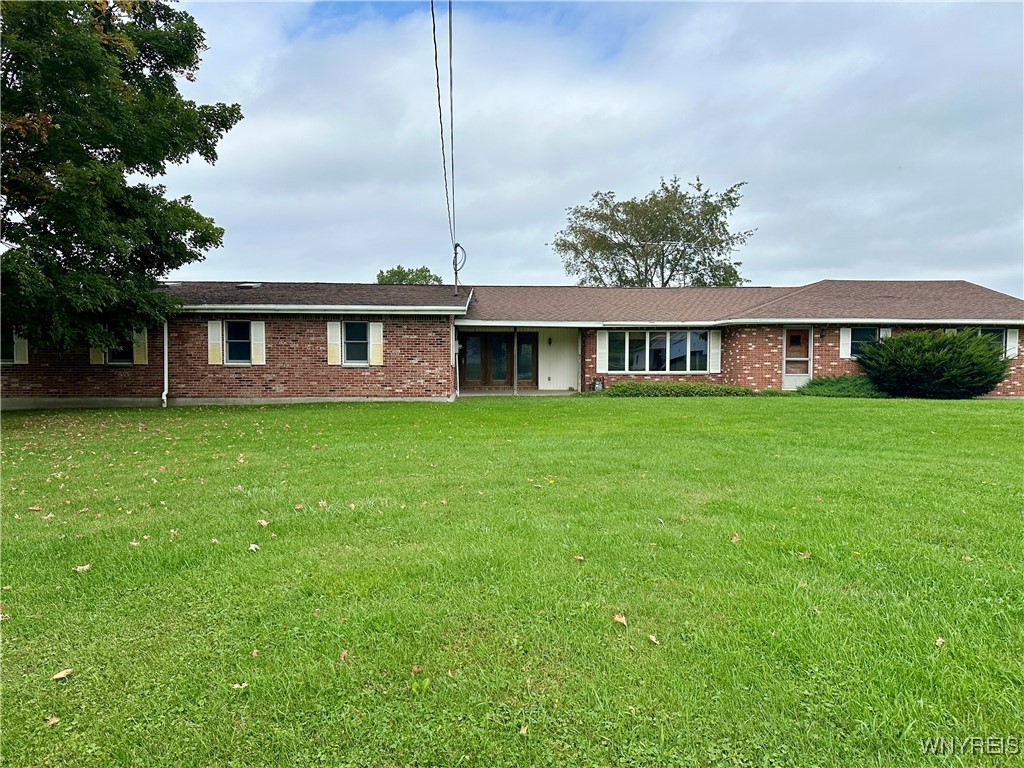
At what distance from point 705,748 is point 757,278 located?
4285 centimetres

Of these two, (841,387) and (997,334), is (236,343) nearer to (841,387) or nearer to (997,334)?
(841,387)

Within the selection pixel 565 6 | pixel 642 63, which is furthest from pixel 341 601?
pixel 642 63

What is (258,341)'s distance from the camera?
15.8 meters

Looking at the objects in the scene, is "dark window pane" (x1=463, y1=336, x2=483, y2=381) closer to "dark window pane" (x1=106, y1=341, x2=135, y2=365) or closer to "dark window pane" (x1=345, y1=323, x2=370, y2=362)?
"dark window pane" (x1=345, y1=323, x2=370, y2=362)

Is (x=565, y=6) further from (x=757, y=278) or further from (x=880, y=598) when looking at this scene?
(x=757, y=278)

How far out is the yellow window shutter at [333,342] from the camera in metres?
15.9

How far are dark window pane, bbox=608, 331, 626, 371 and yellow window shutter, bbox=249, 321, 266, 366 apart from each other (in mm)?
11040

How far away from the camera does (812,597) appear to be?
9.55ft

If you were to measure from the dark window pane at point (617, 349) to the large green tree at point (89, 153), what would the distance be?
43.0ft

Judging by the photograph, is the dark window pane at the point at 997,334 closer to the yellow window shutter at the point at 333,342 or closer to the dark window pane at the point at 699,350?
the dark window pane at the point at 699,350

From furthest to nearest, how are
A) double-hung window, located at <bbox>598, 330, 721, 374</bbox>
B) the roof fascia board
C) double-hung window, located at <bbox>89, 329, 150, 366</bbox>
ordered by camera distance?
double-hung window, located at <bbox>598, 330, 721, 374</bbox>
the roof fascia board
double-hung window, located at <bbox>89, 329, 150, 366</bbox>

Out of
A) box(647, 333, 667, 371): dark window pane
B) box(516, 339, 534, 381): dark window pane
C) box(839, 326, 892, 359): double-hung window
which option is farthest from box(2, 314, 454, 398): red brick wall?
box(839, 326, 892, 359): double-hung window

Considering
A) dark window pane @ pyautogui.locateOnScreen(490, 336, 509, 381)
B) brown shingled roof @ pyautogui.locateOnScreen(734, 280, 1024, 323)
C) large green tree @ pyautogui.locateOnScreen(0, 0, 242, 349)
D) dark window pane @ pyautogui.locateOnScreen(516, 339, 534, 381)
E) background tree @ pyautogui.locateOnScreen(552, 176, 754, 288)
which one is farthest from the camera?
background tree @ pyautogui.locateOnScreen(552, 176, 754, 288)
